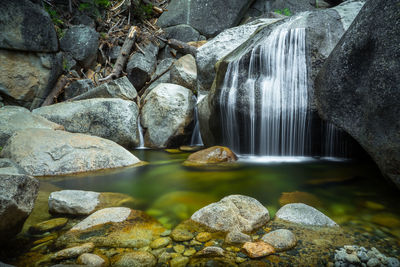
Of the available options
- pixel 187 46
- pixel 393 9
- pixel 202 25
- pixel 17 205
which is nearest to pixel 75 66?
pixel 187 46

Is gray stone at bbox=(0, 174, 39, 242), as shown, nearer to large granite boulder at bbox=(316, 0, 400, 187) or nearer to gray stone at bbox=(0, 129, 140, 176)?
gray stone at bbox=(0, 129, 140, 176)

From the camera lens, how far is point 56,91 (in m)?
8.81

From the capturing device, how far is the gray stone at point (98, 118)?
253 inches

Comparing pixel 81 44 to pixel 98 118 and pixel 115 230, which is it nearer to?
pixel 98 118

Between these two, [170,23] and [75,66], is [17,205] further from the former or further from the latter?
[170,23]

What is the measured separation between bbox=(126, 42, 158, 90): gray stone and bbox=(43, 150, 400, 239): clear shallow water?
21.9 ft

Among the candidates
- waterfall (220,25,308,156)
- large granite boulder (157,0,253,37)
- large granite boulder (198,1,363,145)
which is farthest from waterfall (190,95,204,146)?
large granite boulder (157,0,253,37)

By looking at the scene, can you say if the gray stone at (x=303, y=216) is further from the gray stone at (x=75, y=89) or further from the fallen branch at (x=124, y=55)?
the fallen branch at (x=124, y=55)

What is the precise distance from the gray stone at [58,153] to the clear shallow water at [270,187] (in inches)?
13.2

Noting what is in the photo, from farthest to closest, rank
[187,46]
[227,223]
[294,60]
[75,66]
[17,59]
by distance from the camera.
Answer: [187,46], [75,66], [17,59], [294,60], [227,223]

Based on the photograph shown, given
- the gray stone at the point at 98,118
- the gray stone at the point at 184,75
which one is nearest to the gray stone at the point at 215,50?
the gray stone at the point at 184,75

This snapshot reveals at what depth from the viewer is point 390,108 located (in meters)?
2.34

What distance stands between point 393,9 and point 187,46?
10.1 m

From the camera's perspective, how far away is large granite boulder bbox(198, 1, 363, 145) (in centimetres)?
489
